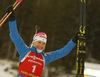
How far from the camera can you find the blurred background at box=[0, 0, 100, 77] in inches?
726

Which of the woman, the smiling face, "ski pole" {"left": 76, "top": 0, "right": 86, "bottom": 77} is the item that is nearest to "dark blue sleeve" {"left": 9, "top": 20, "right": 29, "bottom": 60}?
the woman

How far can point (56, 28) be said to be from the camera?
62.7 feet

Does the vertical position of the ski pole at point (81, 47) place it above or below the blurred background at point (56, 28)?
below

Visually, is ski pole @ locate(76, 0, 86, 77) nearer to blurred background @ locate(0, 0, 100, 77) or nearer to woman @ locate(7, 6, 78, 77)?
woman @ locate(7, 6, 78, 77)

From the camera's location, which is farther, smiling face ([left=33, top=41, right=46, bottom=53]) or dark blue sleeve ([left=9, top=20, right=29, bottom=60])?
smiling face ([left=33, top=41, right=46, bottom=53])

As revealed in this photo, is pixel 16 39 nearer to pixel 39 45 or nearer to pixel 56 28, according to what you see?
pixel 39 45

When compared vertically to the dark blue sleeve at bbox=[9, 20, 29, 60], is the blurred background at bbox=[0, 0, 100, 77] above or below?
above

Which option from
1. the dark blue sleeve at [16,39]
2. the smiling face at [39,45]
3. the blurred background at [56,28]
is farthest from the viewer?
the blurred background at [56,28]

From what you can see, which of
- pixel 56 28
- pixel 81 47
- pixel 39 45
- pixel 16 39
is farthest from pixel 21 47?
pixel 56 28

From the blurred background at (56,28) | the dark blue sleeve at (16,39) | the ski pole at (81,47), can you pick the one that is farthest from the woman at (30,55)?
the blurred background at (56,28)

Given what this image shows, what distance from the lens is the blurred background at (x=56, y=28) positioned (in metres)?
18.4

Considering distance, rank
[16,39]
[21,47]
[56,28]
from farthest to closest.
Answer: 1. [56,28]
2. [21,47]
3. [16,39]

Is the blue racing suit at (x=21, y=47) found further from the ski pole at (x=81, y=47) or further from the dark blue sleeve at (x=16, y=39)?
the ski pole at (x=81, y=47)

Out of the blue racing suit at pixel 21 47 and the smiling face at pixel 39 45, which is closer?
the blue racing suit at pixel 21 47
